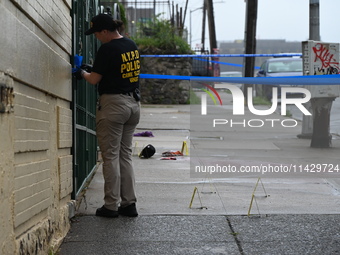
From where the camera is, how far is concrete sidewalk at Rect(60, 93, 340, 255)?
515 centimetres

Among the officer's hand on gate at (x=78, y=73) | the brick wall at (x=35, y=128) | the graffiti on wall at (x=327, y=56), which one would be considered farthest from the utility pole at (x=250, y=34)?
the brick wall at (x=35, y=128)

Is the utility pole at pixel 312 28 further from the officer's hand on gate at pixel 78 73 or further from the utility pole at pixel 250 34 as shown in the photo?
the utility pole at pixel 250 34

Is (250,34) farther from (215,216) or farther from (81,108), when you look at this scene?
(215,216)

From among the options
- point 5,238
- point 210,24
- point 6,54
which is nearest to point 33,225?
point 5,238

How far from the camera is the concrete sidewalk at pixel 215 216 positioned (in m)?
5.15

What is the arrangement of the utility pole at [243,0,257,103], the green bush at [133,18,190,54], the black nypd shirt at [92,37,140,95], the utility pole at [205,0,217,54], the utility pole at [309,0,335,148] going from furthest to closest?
the utility pole at [205,0,217,54] → the utility pole at [243,0,257,103] → the green bush at [133,18,190,54] → the utility pole at [309,0,335,148] → the black nypd shirt at [92,37,140,95]

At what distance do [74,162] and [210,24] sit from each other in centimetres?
3733

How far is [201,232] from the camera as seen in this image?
558 centimetres

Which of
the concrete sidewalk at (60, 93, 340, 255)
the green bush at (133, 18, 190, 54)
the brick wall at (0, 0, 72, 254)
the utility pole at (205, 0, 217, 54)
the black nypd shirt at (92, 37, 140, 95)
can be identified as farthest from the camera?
the utility pole at (205, 0, 217, 54)

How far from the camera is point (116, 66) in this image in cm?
602

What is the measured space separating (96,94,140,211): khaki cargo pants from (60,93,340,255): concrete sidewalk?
0.23m

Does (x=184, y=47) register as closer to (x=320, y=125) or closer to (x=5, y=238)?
(x=320, y=125)

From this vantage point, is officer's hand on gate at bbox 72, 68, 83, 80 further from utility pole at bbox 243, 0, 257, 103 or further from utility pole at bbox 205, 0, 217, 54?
utility pole at bbox 205, 0, 217, 54

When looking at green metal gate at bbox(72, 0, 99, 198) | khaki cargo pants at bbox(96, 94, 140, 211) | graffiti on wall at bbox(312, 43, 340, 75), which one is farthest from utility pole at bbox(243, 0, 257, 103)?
khaki cargo pants at bbox(96, 94, 140, 211)
